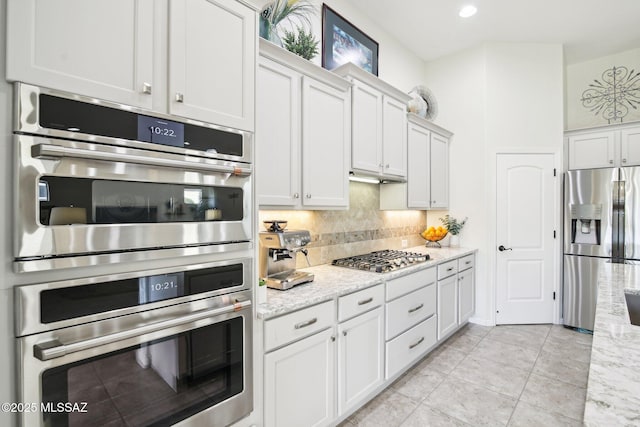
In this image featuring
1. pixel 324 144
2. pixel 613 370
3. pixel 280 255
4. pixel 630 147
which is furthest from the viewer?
pixel 630 147

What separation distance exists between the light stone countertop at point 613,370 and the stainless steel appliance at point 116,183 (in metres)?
1.30

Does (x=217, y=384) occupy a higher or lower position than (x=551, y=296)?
higher

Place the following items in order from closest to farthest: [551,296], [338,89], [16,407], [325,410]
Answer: [16,407] < [325,410] < [338,89] < [551,296]

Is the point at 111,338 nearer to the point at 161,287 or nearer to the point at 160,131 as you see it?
the point at 161,287

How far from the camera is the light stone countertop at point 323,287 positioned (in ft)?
5.48

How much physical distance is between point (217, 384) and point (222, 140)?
1.10 meters

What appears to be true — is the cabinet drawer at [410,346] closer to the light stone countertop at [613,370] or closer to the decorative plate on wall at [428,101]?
the light stone countertop at [613,370]

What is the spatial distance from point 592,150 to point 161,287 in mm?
5102

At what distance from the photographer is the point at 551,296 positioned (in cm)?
392

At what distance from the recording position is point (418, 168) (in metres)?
3.55

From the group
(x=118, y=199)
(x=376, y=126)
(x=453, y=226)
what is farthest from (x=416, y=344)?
(x=118, y=199)

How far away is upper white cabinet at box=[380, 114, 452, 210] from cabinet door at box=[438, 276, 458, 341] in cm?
88

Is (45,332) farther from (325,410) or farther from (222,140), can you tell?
(325,410)

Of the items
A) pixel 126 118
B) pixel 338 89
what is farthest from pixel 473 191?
pixel 126 118
